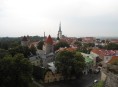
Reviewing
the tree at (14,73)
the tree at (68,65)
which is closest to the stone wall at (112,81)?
the tree at (14,73)

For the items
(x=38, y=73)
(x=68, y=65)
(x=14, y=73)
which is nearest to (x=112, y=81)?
(x=14, y=73)

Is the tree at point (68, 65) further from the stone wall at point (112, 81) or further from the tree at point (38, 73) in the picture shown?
the stone wall at point (112, 81)

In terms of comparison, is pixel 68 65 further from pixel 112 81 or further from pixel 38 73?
pixel 112 81

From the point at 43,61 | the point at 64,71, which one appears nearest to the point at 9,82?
the point at 64,71

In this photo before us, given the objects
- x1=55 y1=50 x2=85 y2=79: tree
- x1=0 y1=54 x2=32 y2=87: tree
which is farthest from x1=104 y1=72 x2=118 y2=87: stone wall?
x1=55 y1=50 x2=85 y2=79: tree

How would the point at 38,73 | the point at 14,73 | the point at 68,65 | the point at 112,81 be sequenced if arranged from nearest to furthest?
the point at 112,81, the point at 14,73, the point at 38,73, the point at 68,65

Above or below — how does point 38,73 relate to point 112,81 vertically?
below

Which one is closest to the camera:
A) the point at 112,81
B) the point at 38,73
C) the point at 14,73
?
the point at 112,81

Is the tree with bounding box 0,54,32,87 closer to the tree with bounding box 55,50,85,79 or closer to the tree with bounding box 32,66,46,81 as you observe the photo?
the tree with bounding box 32,66,46,81

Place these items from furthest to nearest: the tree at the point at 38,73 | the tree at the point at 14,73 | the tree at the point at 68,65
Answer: the tree at the point at 68,65, the tree at the point at 38,73, the tree at the point at 14,73

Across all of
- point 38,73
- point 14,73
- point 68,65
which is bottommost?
point 38,73
